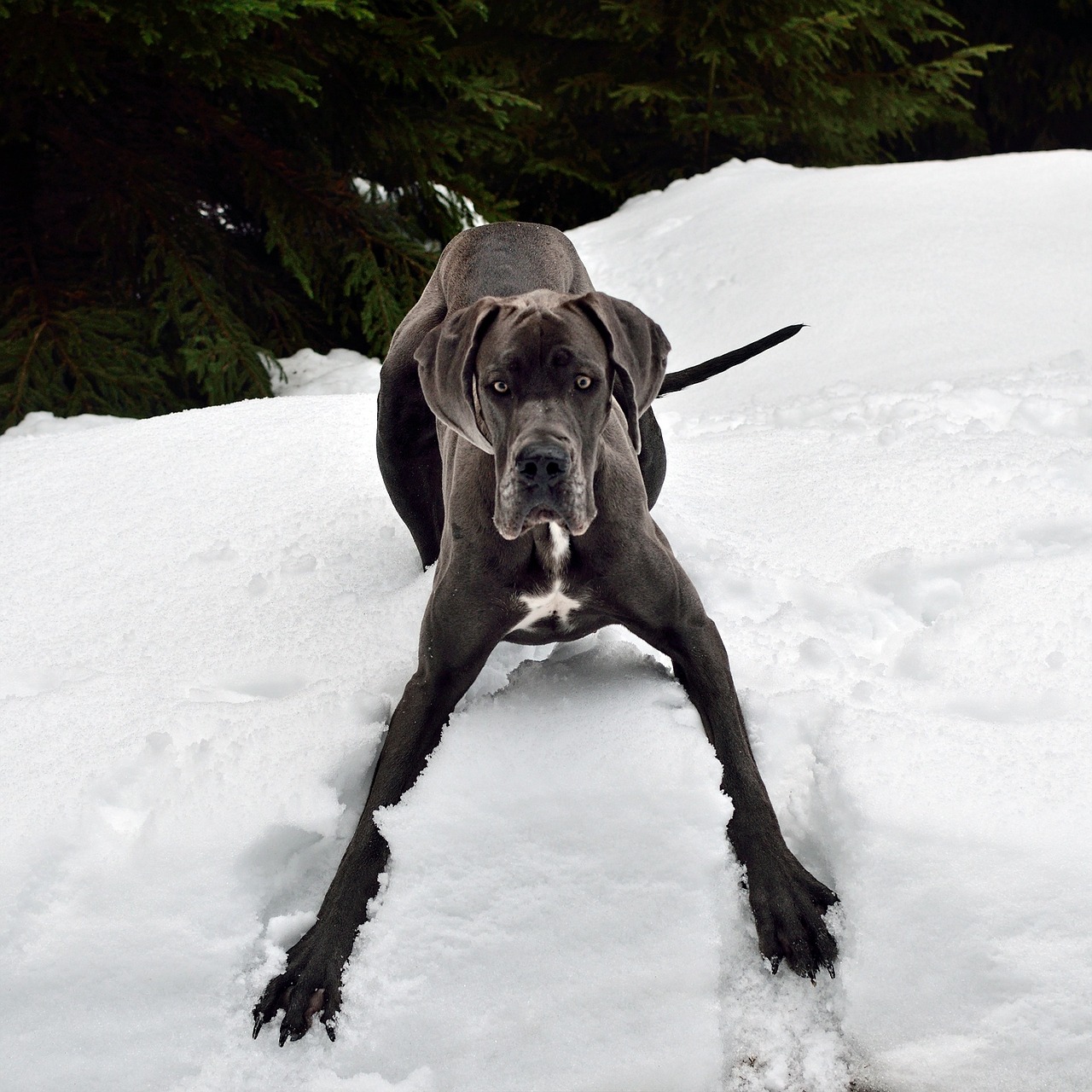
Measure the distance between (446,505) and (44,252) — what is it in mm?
4104

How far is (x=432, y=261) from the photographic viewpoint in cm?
597

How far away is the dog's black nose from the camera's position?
1.96 metres

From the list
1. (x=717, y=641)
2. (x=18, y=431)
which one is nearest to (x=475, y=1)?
(x=18, y=431)

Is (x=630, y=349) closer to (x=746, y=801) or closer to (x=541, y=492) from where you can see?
(x=541, y=492)

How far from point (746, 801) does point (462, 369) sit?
102cm

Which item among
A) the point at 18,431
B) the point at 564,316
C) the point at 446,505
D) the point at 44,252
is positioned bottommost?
the point at 18,431

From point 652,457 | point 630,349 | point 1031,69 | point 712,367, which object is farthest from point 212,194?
point 1031,69

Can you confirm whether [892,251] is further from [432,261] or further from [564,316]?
[564,316]

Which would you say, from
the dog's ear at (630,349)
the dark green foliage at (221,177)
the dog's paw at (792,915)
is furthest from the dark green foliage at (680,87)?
the dog's paw at (792,915)

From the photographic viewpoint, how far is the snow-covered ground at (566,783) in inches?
70.6

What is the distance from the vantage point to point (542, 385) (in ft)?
6.81

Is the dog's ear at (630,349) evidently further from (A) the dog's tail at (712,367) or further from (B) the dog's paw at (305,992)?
(B) the dog's paw at (305,992)

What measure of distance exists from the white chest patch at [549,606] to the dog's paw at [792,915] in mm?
644

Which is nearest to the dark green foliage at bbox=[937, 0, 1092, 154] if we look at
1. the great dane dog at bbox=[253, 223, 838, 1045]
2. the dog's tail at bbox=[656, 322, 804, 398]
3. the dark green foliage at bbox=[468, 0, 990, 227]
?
the dark green foliage at bbox=[468, 0, 990, 227]
